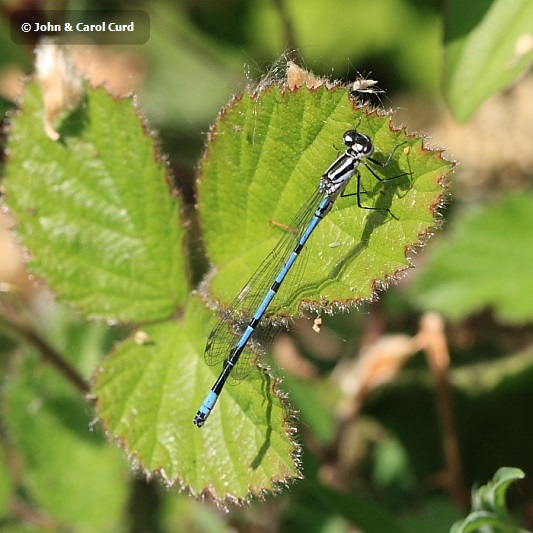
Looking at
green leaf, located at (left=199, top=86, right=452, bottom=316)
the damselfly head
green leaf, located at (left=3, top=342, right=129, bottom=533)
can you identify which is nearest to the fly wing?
green leaf, located at (left=199, top=86, right=452, bottom=316)

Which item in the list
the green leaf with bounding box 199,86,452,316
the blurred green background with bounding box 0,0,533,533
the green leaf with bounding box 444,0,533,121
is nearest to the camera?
the green leaf with bounding box 199,86,452,316

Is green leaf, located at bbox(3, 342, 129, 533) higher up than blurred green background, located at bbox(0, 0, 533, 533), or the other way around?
blurred green background, located at bbox(0, 0, 533, 533)

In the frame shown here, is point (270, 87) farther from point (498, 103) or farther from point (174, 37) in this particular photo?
point (174, 37)

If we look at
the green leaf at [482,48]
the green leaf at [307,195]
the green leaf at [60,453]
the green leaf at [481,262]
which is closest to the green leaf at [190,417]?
the green leaf at [307,195]

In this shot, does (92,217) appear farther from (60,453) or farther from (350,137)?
(60,453)

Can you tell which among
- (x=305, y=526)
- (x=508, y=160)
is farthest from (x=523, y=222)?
(x=305, y=526)

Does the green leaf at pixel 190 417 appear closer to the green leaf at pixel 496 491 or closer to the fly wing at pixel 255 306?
the fly wing at pixel 255 306

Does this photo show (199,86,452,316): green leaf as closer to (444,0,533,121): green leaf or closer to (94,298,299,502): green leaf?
(94,298,299,502): green leaf
